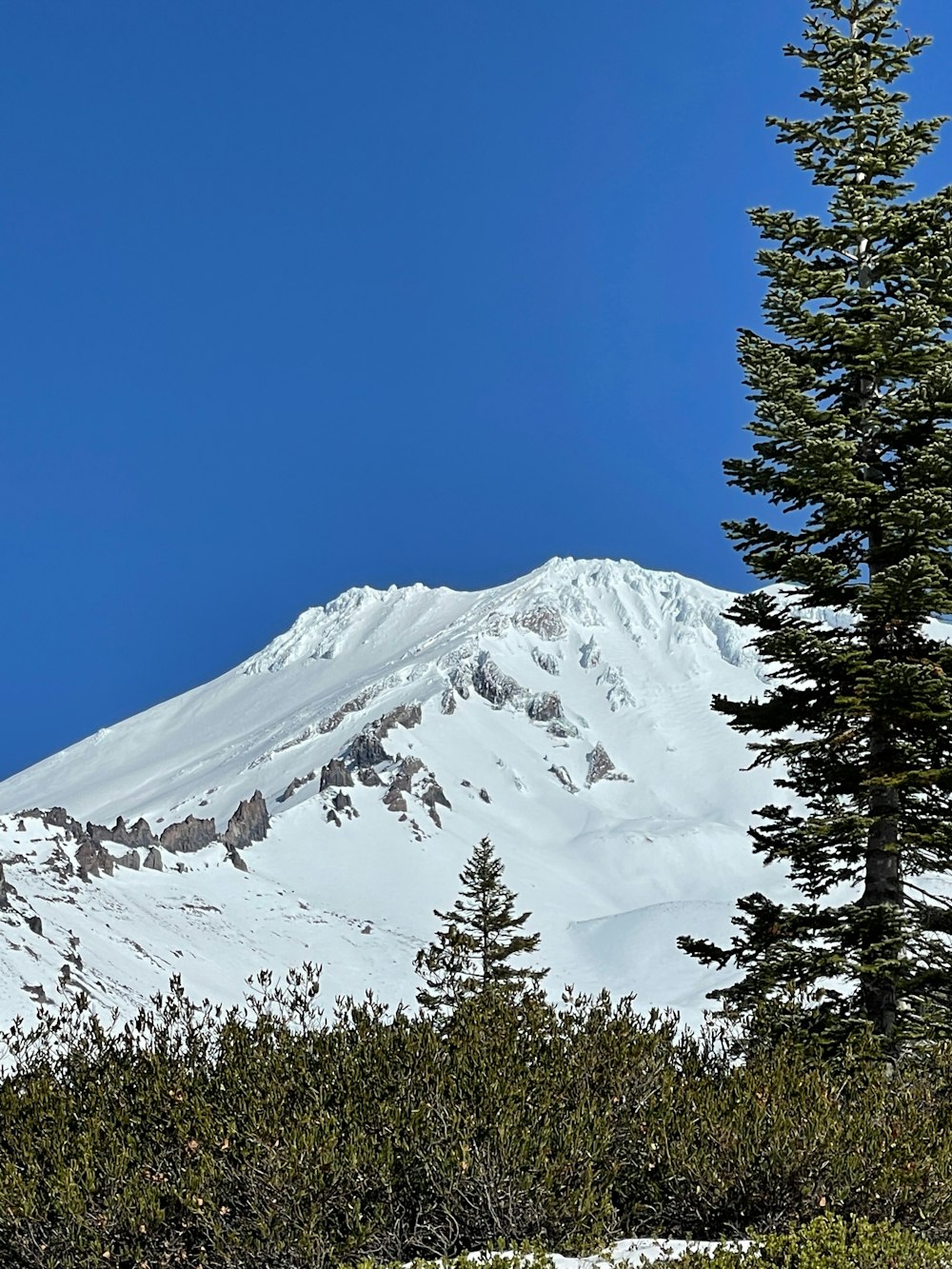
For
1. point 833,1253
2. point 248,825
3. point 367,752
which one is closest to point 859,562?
point 833,1253

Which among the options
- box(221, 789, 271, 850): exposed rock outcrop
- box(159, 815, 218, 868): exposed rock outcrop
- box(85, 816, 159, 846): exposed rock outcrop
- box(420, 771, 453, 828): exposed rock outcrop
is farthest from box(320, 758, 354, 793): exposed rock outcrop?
box(85, 816, 159, 846): exposed rock outcrop

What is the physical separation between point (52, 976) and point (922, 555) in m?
47.1

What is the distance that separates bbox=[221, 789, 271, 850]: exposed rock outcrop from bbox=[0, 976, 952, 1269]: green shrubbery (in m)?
125

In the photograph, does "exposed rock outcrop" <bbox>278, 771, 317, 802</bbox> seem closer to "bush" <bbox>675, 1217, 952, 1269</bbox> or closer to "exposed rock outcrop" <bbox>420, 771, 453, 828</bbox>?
"exposed rock outcrop" <bbox>420, 771, 453, 828</bbox>

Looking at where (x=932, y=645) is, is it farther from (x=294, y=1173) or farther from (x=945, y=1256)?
(x=294, y=1173)

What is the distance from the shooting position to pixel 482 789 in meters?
182

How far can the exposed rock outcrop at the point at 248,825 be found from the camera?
132 meters

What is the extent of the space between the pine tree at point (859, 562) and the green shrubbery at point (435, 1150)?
2.76 meters

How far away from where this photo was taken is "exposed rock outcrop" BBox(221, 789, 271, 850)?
131750mm

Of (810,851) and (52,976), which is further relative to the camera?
(52,976)

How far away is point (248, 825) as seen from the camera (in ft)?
443

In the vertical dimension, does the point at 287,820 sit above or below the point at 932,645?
above

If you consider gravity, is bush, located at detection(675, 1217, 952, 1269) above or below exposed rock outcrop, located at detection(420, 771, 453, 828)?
below

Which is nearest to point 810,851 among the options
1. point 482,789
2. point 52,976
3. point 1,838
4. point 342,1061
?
point 342,1061
